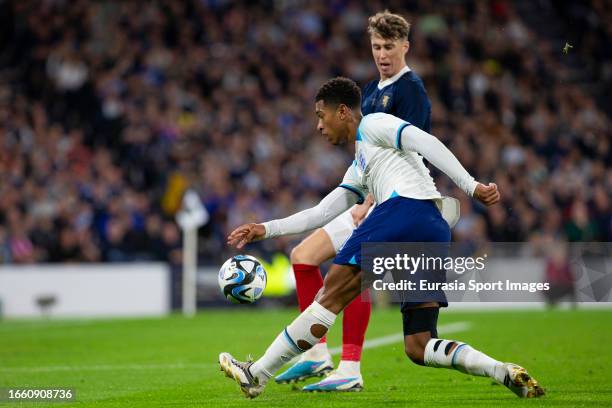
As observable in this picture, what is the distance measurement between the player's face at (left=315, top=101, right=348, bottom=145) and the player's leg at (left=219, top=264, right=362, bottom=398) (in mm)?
836

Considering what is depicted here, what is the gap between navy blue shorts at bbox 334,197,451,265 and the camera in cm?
667

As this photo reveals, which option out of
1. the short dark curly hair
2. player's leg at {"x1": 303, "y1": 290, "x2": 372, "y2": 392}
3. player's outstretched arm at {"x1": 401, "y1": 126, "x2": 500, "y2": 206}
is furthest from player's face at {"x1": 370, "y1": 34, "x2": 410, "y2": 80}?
player's leg at {"x1": 303, "y1": 290, "x2": 372, "y2": 392}

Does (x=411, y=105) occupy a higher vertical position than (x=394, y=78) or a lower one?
lower

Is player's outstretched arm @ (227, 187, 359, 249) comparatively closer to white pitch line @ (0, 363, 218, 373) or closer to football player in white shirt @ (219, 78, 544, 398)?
football player in white shirt @ (219, 78, 544, 398)

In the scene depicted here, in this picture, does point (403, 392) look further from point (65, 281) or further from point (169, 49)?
point (169, 49)

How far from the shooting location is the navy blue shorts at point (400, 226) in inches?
263

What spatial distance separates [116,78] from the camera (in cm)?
2336

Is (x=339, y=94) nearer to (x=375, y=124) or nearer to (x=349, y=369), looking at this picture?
(x=375, y=124)

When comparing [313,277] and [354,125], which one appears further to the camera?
[313,277]

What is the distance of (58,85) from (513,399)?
735 inches

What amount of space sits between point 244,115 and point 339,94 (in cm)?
1548

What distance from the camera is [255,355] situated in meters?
10.6

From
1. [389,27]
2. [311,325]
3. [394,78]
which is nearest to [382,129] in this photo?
[394,78]

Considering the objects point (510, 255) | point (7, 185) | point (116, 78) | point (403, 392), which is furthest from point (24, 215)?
point (403, 392)
